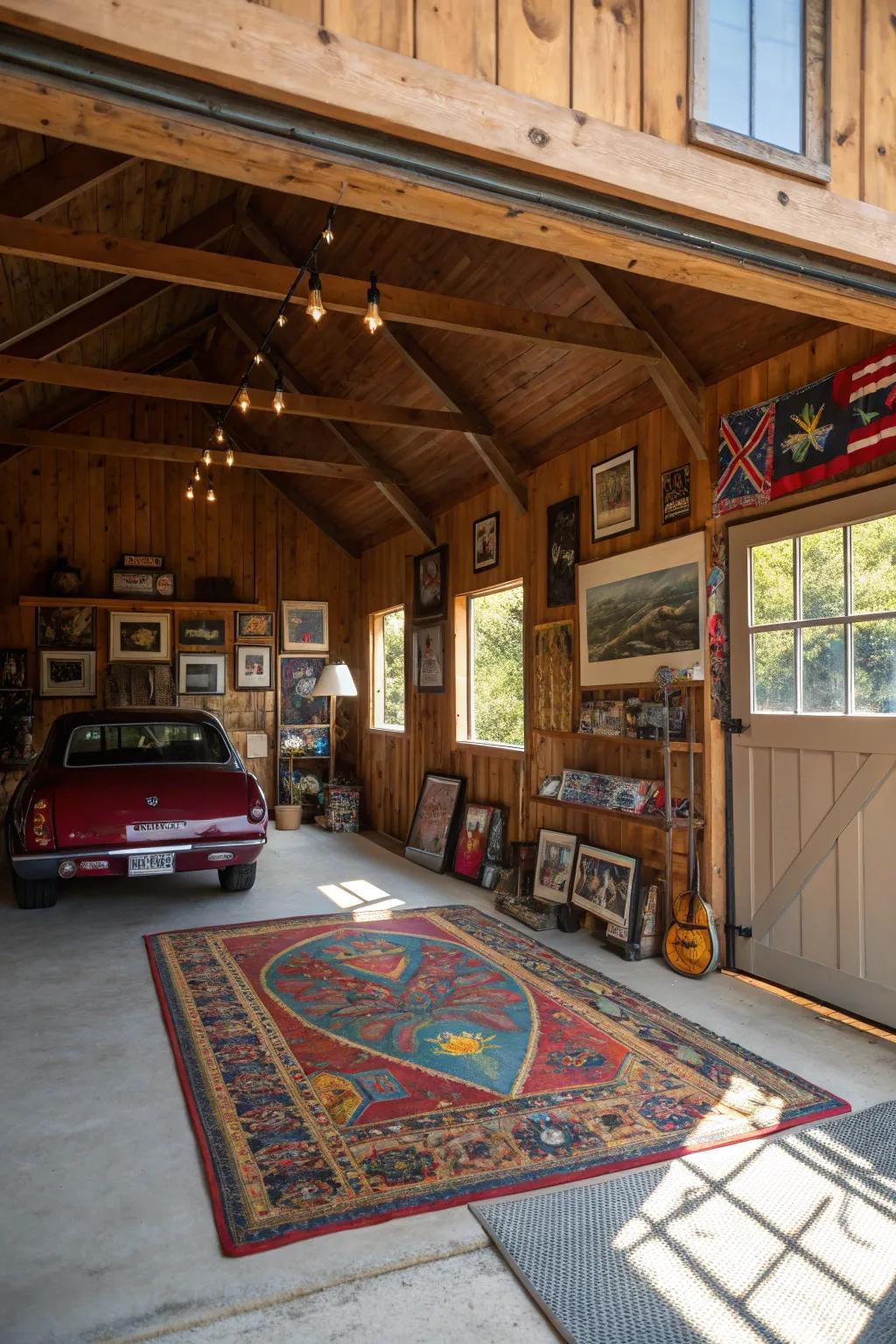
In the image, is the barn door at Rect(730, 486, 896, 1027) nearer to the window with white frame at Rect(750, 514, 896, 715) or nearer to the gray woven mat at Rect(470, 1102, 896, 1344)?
the window with white frame at Rect(750, 514, 896, 715)

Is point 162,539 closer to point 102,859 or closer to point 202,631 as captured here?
point 202,631

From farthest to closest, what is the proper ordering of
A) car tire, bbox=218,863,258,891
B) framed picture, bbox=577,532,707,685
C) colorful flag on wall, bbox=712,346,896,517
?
car tire, bbox=218,863,258,891
framed picture, bbox=577,532,707,685
colorful flag on wall, bbox=712,346,896,517

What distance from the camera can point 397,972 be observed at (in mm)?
4227

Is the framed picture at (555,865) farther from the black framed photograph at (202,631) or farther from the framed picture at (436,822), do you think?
the black framed photograph at (202,631)

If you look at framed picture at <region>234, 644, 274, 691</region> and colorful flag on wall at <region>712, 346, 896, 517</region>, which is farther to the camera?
framed picture at <region>234, 644, 274, 691</region>

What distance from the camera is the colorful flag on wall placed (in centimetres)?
344

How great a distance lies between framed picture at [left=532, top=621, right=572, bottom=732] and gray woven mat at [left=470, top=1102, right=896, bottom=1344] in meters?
3.21

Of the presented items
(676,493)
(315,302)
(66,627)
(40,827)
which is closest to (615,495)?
(676,493)

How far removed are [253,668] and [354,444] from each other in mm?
2990

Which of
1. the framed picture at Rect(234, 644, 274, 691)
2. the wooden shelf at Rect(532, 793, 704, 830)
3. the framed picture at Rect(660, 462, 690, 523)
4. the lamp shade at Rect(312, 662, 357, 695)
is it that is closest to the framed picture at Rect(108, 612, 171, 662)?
the framed picture at Rect(234, 644, 274, 691)

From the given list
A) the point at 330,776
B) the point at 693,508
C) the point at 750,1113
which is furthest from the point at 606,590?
the point at 330,776

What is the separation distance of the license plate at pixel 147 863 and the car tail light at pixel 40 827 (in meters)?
0.45

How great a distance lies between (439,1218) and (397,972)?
199cm

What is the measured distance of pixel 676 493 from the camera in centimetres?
463
